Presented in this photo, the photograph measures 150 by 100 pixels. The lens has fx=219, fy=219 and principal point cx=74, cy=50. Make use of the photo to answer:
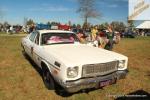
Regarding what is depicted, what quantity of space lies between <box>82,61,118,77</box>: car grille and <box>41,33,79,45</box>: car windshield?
2.09 m

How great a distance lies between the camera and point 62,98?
17.6 feet

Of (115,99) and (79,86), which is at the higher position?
(79,86)

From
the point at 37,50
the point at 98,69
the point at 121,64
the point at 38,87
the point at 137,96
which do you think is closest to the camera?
the point at 98,69

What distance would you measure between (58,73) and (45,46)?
5.61 feet

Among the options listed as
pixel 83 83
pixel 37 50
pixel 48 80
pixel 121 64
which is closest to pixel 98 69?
pixel 83 83

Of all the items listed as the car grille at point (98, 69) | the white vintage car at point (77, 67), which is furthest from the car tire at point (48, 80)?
the car grille at point (98, 69)

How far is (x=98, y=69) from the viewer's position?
16.9 ft

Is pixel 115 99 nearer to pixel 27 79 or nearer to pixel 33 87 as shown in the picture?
pixel 33 87

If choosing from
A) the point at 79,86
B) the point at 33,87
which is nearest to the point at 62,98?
the point at 79,86

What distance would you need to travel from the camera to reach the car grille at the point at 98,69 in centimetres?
497

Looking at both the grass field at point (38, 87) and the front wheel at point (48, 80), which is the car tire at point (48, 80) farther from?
the grass field at point (38, 87)

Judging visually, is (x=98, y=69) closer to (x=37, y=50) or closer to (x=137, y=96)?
(x=137, y=96)

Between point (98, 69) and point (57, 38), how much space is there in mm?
2333

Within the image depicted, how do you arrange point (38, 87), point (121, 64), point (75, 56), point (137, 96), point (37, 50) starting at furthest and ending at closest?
point (37, 50) → point (38, 87) → point (121, 64) → point (137, 96) → point (75, 56)
